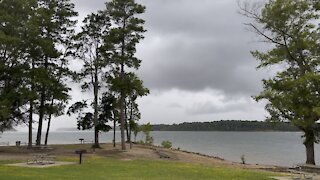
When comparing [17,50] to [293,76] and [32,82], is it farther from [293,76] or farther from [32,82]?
[293,76]

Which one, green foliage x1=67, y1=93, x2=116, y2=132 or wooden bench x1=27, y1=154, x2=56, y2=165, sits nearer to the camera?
wooden bench x1=27, y1=154, x2=56, y2=165

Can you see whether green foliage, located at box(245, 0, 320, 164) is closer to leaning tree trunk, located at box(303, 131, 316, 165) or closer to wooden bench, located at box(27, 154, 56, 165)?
leaning tree trunk, located at box(303, 131, 316, 165)

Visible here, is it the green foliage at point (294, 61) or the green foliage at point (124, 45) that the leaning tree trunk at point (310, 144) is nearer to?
the green foliage at point (294, 61)

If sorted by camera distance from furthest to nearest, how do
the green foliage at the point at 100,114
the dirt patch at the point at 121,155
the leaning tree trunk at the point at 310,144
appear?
1. the green foliage at the point at 100,114
2. the dirt patch at the point at 121,155
3. the leaning tree trunk at the point at 310,144

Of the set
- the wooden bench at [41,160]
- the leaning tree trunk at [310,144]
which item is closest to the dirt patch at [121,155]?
the wooden bench at [41,160]

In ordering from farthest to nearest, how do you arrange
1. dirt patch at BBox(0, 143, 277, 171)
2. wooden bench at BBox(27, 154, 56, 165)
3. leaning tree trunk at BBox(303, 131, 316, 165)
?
dirt patch at BBox(0, 143, 277, 171)
leaning tree trunk at BBox(303, 131, 316, 165)
wooden bench at BBox(27, 154, 56, 165)

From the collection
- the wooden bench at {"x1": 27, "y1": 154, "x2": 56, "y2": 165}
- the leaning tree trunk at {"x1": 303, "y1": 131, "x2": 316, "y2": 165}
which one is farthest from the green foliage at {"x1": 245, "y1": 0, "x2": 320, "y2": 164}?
the wooden bench at {"x1": 27, "y1": 154, "x2": 56, "y2": 165}

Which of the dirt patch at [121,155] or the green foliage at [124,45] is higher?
the green foliage at [124,45]

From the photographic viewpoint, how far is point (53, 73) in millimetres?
39719

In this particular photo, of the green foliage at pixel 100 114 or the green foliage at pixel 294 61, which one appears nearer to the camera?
the green foliage at pixel 294 61

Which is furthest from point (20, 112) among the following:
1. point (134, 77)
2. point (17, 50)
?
point (134, 77)

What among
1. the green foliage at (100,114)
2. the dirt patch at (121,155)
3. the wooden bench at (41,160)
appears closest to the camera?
the wooden bench at (41,160)

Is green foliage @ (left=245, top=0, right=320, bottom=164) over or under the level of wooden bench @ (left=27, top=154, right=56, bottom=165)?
over

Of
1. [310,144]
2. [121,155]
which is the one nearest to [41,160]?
[121,155]
